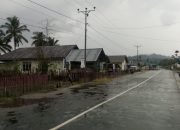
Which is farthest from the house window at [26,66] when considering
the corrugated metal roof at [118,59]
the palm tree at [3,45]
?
the corrugated metal roof at [118,59]

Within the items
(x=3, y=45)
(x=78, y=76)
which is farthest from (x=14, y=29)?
(x=78, y=76)

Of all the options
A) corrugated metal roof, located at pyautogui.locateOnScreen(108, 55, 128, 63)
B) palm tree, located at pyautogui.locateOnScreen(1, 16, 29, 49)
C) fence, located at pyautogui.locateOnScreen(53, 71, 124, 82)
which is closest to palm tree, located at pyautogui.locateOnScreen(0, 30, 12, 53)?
palm tree, located at pyautogui.locateOnScreen(1, 16, 29, 49)

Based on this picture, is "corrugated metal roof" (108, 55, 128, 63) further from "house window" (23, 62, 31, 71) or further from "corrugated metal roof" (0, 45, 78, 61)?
"house window" (23, 62, 31, 71)

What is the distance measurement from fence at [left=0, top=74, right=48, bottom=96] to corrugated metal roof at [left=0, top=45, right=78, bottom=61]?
22.5 meters

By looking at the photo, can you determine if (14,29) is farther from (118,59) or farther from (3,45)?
(118,59)

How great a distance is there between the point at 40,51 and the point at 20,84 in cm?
2576

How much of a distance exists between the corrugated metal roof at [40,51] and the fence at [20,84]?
22467 millimetres

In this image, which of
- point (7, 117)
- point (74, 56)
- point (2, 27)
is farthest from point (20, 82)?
point (2, 27)

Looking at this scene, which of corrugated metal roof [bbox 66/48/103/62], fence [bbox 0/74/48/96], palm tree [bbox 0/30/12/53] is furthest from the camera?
palm tree [bbox 0/30/12/53]

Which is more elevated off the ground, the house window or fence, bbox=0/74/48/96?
the house window

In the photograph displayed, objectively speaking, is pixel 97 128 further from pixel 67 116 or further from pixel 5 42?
pixel 5 42

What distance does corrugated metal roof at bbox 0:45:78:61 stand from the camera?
4678 cm

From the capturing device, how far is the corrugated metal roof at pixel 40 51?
46.8 m

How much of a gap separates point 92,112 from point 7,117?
312 cm
